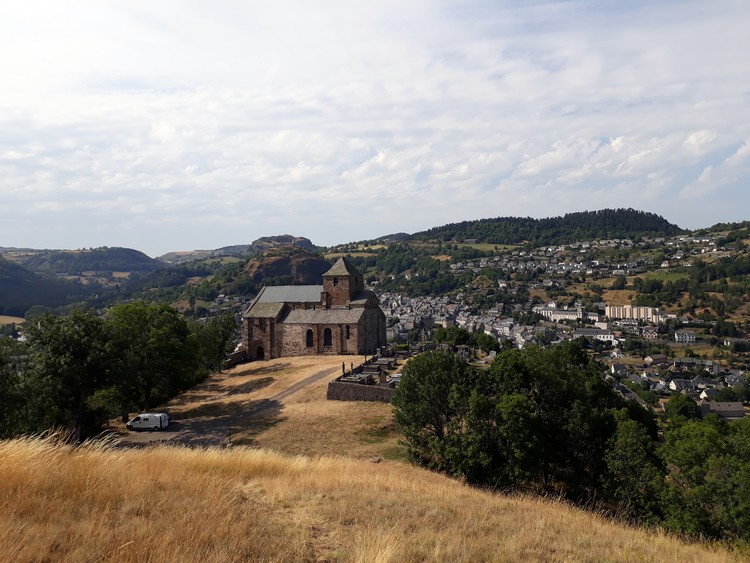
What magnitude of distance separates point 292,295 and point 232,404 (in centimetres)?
1865

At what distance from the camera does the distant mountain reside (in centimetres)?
11388

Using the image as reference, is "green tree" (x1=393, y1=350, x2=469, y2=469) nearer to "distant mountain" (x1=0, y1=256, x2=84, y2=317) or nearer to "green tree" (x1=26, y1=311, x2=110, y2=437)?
"green tree" (x1=26, y1=311, x2=110, y2=437)

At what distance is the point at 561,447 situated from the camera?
25.6 m

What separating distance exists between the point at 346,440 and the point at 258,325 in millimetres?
27947

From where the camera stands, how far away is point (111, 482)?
8.66 m

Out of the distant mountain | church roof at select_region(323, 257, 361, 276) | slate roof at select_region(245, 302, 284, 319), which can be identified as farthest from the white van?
the distant mountain

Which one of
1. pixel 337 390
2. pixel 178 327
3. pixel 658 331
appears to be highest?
pixel 178 327

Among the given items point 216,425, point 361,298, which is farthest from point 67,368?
point 361,298

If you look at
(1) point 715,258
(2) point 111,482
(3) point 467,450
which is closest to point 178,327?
(3) point 467,450

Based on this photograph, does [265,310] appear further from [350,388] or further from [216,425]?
[216,425]

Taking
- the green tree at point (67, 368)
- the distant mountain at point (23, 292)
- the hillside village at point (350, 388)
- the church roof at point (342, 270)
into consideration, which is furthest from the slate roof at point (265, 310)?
the distant mountain at point (23, 292)

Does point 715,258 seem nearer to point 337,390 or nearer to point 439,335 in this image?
point 439,335

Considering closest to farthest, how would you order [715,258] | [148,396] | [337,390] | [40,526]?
[40,526]
[337,390]
[148,396]
[715,258]

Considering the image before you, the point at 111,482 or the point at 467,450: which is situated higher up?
the point at 111,482
